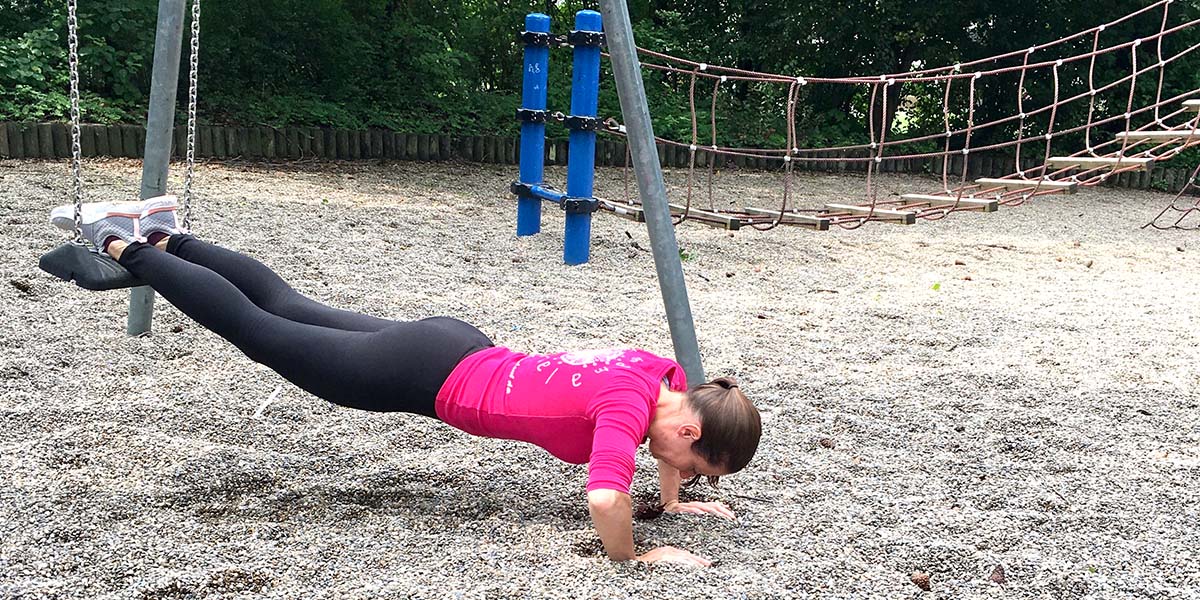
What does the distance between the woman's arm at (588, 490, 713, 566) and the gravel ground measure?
1.5 inches

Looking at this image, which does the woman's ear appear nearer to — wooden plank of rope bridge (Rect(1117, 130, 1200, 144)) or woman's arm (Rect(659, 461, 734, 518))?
woman's arm (Rect(659, 461, 734, 518))

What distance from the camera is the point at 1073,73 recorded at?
38.9 feet

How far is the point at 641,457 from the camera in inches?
116

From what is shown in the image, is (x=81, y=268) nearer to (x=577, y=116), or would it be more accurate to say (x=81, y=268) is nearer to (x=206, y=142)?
(x=577, y=116)

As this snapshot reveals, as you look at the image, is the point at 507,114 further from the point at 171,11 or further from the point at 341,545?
the point at 341,545

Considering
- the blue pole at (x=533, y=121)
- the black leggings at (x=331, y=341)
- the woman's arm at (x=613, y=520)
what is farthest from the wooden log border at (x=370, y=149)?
the woman's arm at (x=613, y=520)

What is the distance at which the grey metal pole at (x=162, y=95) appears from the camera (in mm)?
3361

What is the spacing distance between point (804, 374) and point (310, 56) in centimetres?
776

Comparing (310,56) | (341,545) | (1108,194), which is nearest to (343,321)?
(341,545)

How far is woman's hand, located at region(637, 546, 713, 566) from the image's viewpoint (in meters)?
2.25

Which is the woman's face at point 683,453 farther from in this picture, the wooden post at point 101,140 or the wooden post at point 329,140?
the wooden post at point 329,140

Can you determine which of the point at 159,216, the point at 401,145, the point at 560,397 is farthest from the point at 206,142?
the point at 560,397

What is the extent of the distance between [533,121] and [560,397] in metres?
4.30

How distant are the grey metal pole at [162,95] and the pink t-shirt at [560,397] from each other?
5.34ft
